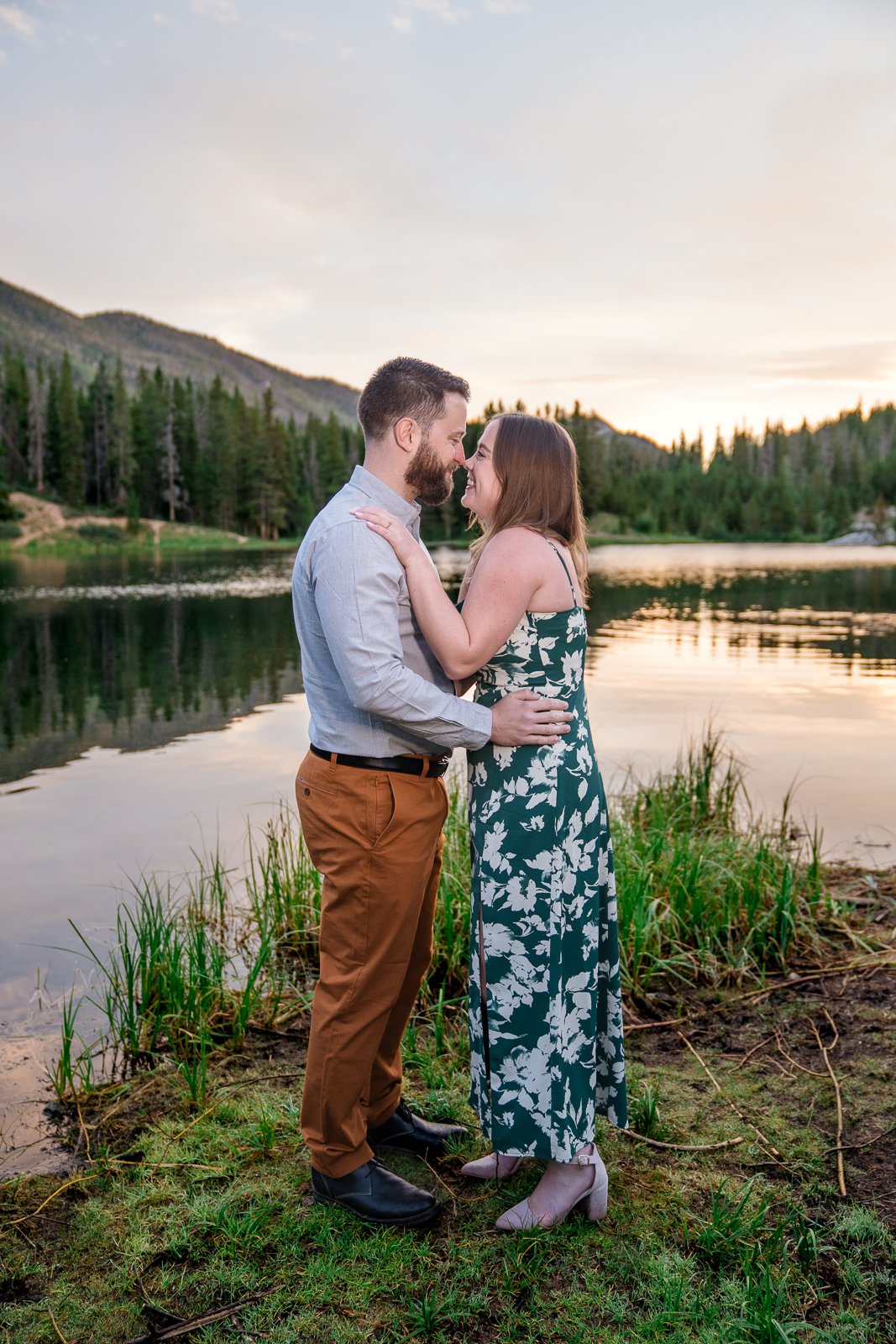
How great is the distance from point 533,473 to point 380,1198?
2248mm

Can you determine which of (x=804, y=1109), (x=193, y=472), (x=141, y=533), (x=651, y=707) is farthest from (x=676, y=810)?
(x=193, y=472)

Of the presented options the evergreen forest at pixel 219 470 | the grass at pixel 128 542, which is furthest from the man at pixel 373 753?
the grass at pixel 128 542

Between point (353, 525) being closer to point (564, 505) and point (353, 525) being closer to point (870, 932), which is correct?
point (564, 505)

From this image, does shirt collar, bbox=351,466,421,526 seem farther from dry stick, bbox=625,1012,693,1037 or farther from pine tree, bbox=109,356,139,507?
pine tree, bbox=109,356,139,507

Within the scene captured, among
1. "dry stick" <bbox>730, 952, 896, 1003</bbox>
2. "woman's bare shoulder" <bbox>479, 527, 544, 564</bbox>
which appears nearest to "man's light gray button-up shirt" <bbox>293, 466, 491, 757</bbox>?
"woman's bare shoulder" <bbox>479, 527, 544, 564</bbox>

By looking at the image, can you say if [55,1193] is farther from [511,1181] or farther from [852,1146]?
[852,1146]

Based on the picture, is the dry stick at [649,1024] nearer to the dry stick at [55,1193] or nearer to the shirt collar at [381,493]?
the dry stick at [55,1193]

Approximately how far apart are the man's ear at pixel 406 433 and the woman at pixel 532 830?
20 cm

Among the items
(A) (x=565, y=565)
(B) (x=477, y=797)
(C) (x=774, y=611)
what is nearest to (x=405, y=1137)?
(B) (x=477, y=797)

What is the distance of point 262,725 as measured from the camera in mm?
13992

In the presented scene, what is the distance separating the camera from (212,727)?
14.0m

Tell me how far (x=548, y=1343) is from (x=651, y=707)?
41.9ft

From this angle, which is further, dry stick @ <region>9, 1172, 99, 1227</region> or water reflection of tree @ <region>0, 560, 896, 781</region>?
water reflection of tree @ <region>0, 560, 896, 781</region>

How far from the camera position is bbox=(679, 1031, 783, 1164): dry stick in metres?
3.42
